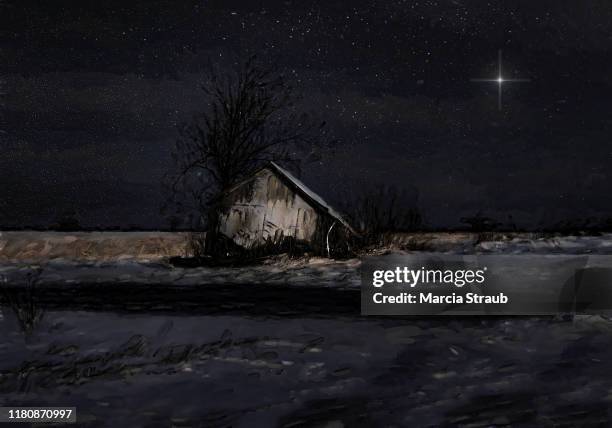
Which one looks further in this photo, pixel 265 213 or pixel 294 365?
pixel 265 213

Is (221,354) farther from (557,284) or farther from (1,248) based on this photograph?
(1,248)

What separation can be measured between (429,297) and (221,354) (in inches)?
215

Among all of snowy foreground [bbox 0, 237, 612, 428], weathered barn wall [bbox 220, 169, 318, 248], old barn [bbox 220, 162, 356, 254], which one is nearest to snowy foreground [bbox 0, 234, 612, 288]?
old barn [bbox 220, 162, 356, 254]

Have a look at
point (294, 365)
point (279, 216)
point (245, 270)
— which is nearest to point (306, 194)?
point (279, 216)

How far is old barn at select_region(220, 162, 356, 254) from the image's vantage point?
19.2 metres

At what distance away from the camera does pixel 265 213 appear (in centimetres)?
1961

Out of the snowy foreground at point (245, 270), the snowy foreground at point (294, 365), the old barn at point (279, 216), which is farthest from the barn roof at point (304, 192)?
the snowy foreground at point (294, 365)

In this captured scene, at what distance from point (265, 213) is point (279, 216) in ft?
1.48

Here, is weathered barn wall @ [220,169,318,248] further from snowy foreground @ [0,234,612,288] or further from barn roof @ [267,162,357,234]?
snowy foreground @ [0,234,612,288]

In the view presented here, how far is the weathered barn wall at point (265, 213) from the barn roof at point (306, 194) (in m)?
0.16

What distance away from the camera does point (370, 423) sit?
469cm

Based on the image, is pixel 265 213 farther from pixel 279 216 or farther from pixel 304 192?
pixel 304 192

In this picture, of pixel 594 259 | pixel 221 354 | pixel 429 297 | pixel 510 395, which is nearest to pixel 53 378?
pixel 221 354

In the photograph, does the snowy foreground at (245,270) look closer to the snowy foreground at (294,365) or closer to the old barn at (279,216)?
the old barn at (279,216)
